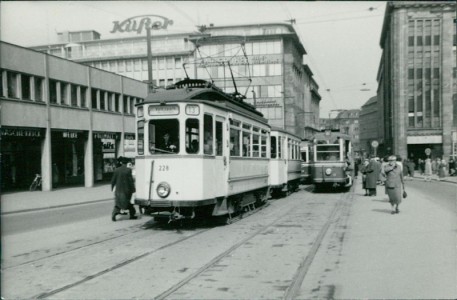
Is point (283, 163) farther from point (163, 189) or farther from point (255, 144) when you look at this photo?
point (163, 189)

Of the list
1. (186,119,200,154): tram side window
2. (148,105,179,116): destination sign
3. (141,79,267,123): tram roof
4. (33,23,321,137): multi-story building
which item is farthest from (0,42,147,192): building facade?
(33,23,321,137): multi-story building

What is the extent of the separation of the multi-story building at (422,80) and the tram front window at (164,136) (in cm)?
5230

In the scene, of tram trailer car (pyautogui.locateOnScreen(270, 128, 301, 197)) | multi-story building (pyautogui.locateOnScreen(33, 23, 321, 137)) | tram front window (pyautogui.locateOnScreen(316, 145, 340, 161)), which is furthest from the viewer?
multi-story building (pyautogui.locateOnScreen(33, 23, 321, 137))

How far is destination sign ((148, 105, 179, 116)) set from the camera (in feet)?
35.9

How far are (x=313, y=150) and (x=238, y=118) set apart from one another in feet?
36.9

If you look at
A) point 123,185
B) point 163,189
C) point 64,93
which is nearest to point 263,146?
point 123,185

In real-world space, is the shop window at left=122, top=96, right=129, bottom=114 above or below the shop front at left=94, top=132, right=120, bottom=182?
above

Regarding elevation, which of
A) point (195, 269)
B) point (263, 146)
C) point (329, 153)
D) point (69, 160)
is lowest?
point (195, 269)

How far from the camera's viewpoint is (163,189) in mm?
10766

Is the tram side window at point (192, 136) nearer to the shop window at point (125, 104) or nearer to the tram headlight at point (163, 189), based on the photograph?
the tram headlight at point (163, 189)

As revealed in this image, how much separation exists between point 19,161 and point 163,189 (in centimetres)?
2349

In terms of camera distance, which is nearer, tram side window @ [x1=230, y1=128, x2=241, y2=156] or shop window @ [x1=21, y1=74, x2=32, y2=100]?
tram side window @ [x1=230, y1=128, x2=241, y2=156]

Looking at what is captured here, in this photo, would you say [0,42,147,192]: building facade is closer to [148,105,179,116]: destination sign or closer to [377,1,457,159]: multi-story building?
[148,105,179,116]: destination sign

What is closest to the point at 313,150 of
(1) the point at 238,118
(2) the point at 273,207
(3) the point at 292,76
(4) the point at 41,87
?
(2) the point at 273,207
